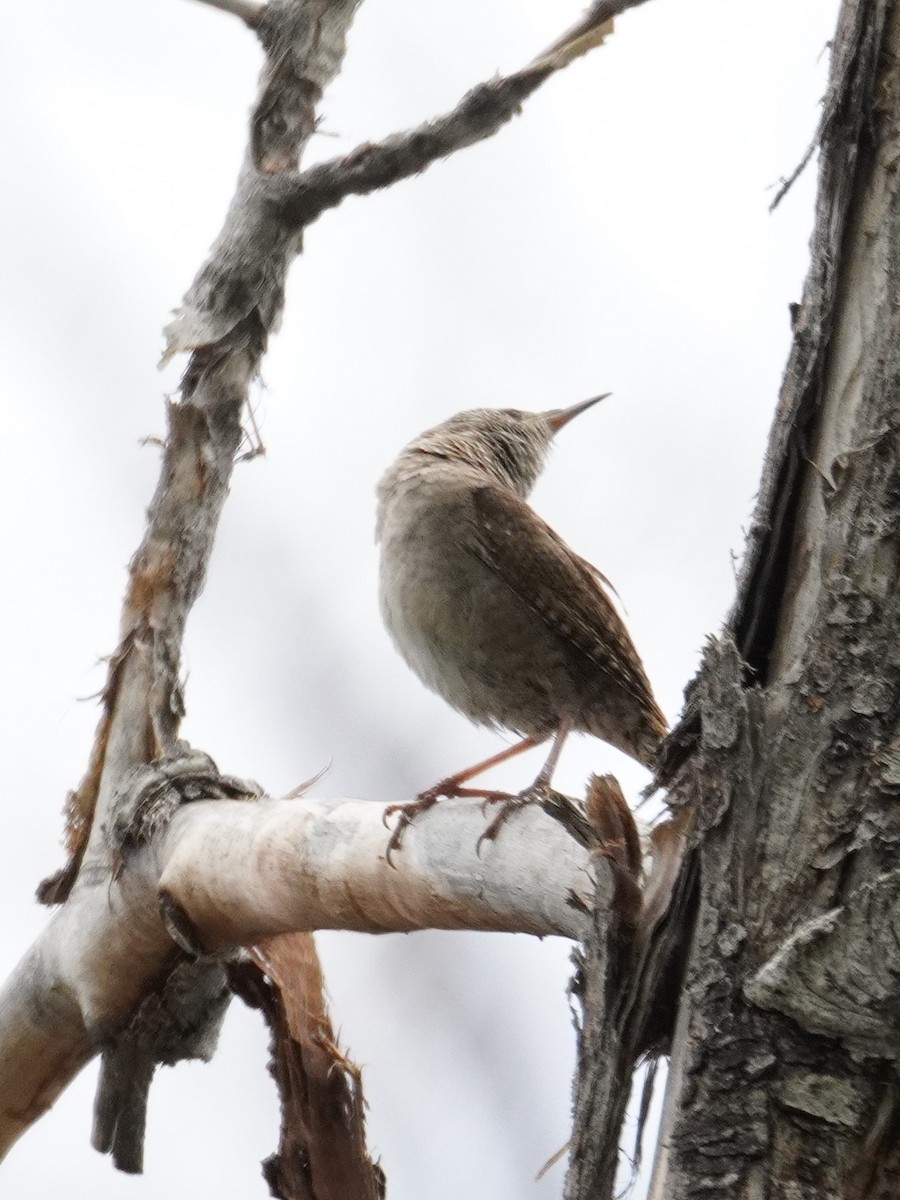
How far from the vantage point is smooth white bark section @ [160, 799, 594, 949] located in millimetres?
2156

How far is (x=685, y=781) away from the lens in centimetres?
179

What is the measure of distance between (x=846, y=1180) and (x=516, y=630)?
2.35 metres

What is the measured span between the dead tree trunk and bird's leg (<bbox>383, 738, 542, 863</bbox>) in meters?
0.79

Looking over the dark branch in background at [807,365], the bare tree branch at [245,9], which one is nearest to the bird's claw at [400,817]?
the dark branch in background at [807,365]

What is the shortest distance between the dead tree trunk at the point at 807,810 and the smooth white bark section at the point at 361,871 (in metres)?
0.31

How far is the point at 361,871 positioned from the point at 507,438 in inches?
97.0

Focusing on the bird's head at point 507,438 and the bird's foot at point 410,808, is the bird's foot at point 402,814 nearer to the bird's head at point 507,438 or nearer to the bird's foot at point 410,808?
the bird's foot at point 410,808

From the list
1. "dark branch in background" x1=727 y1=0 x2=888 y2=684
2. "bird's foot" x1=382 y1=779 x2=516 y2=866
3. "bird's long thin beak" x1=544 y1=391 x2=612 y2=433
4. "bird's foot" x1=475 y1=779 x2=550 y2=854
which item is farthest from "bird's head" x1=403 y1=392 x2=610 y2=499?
"dark branch in background" x1=727 y1=0 x2=888 y2=684

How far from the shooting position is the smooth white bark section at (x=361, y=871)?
2.16 metres

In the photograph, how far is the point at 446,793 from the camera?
333 cm

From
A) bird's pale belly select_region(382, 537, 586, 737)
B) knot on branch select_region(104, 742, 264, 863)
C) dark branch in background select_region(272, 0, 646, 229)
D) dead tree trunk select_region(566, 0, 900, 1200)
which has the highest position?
dark branch in background select_region(272, 0, 646, 229)

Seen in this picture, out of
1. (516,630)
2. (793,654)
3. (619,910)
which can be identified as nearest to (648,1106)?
(619,910)

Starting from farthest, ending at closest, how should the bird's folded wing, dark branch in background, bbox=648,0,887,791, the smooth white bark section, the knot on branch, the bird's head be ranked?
the bird's head, the bird's folded wing, the knot on branch, the smooth white bark section, dark branch in background, bbox=648,0,887,791

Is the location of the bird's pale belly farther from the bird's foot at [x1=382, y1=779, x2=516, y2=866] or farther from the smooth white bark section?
the smooth white bark section
